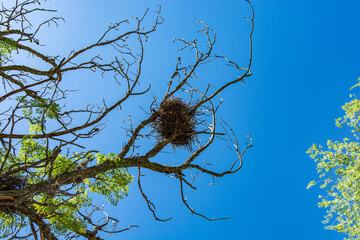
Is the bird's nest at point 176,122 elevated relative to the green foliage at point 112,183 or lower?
elevated

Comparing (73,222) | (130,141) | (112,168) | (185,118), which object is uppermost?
(185,118)

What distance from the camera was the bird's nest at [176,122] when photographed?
4402 mm

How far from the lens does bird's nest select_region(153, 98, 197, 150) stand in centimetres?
440

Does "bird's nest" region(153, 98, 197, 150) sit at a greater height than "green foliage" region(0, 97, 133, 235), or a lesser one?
Answer: greater

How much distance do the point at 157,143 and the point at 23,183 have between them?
1705 mm

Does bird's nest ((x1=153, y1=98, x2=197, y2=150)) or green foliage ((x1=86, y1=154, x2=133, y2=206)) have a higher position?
bird's nest ((x1=153, y1=98, x2=197, y2=150))

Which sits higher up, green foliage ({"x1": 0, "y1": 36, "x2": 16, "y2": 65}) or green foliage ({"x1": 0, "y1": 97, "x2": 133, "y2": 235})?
green foliage ({"x1": 0, "y1": 36, "x2": 16, "y2": 65})

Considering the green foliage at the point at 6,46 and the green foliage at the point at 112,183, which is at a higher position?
the green foliage at the point at 6,46

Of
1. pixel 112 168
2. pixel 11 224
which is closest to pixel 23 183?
pixel 11 224

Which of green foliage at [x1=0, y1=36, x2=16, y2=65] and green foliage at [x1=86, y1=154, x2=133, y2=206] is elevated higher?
green foliage at [x1=0, y1=36, x2=16, y2=65]

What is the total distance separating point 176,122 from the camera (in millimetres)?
4363

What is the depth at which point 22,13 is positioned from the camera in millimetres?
4293

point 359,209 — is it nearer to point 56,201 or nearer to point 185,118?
point 185,118

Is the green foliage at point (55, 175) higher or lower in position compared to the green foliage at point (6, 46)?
lower
